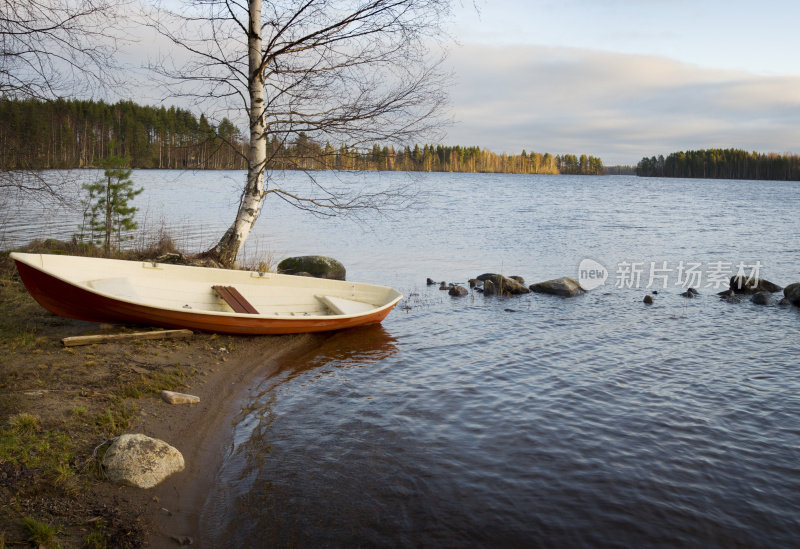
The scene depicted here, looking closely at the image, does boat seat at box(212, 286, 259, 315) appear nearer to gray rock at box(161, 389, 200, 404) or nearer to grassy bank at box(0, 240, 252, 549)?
grassy bank at box(0, 240, 252, 549)

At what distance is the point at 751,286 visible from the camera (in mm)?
15461

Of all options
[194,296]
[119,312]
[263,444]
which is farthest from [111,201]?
[263,444]

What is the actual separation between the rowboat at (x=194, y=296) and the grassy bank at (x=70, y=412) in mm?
370

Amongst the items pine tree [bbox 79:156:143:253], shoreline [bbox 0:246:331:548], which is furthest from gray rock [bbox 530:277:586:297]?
pine tree [bbox 79:156:143:253]

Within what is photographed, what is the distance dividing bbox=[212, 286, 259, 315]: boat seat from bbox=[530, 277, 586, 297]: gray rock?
8.87 meters

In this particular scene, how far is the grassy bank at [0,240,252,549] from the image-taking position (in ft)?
12.6

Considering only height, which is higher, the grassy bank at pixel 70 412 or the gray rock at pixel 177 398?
the grassy bank at pixel 70 412

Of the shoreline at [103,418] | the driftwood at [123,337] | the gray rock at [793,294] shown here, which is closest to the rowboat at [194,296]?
the driftwood at [123,337]

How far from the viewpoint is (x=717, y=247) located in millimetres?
24594

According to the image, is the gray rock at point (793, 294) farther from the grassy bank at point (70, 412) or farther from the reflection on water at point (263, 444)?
the grassy bank at point (70, 412)

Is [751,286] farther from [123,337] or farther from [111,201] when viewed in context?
[111,201]

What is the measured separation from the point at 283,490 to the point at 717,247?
82.3ft

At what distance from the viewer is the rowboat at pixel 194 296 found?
7.55 metres

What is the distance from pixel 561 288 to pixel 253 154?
8.78 meters
